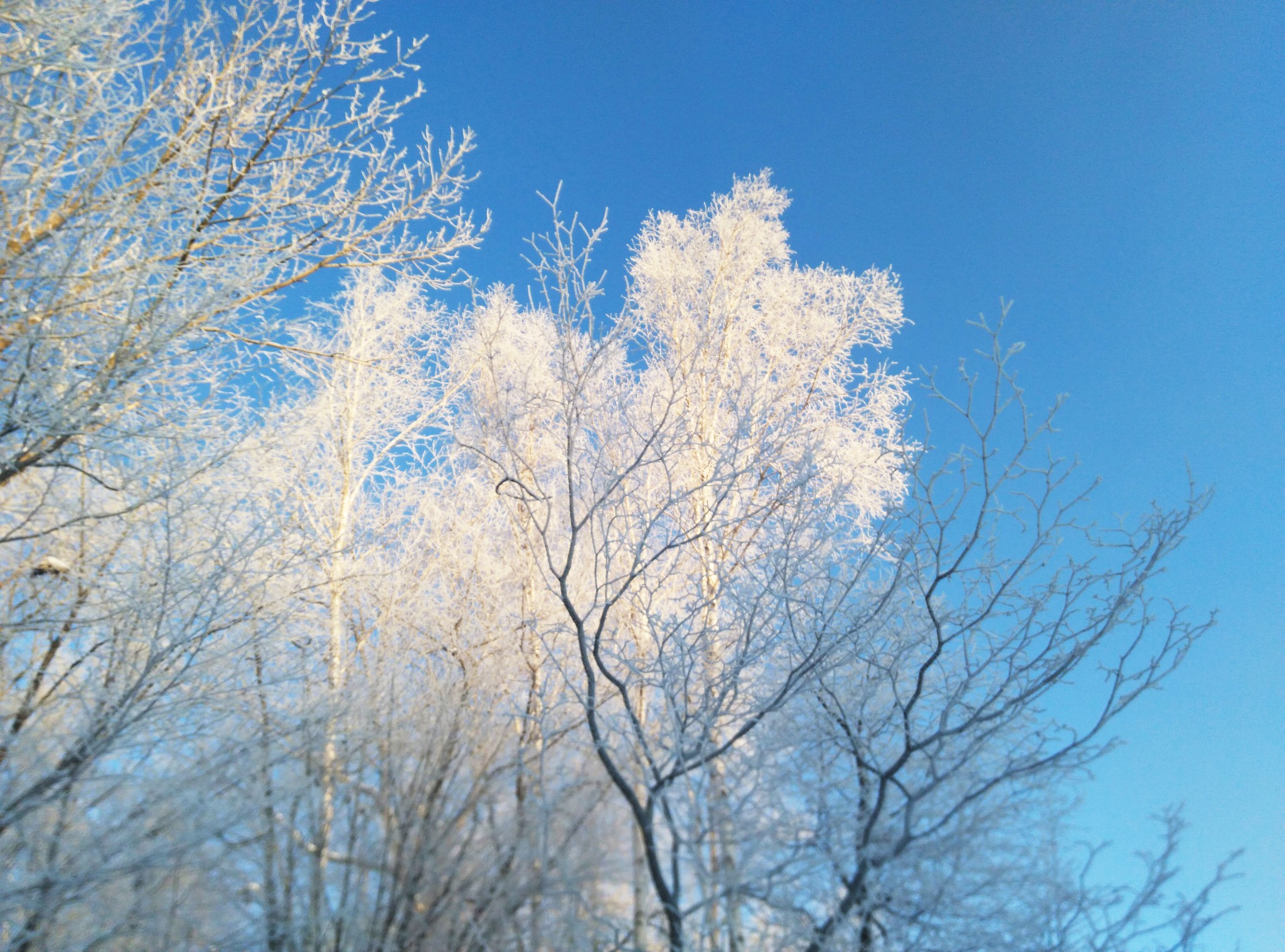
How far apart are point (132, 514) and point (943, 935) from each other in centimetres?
400

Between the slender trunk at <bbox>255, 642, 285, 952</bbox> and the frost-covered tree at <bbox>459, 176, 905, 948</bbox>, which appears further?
the frost-covered tree at <bbox>459, 176, 905, 948</bbox>

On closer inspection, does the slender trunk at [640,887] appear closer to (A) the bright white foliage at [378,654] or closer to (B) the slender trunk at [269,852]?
(A) the bright white foliage at [378,654]

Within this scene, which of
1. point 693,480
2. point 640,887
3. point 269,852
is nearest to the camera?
point 640,887

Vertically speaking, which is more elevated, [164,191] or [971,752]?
[164,191]

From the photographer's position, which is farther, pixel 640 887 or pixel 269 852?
pixel 269 852

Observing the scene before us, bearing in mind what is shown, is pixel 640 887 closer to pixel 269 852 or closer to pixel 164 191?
pixel 269 852

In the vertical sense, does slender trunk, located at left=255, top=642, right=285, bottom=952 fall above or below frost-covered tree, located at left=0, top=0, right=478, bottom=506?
below

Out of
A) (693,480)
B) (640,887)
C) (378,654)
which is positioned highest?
(693,480)

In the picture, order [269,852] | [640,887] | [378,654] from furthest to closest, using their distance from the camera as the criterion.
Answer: [378,654] → [269,852] → [640,887]

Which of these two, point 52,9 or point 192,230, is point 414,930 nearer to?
point 192,230

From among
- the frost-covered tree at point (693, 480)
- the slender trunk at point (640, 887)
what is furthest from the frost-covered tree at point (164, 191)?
the slender trunk at point (640, 887)

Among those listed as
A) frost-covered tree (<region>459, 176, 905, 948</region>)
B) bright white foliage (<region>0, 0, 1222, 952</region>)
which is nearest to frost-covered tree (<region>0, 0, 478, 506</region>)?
bright white foliage (<region>0, 0, 1222, 952</region>)

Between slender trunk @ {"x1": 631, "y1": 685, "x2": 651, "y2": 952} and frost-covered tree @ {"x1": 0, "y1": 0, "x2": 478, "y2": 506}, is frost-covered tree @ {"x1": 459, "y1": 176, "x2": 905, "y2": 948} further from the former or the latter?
frost-covered tree @ {"x1": 0, "y1": 0, "x2": 478, "y2": 506}

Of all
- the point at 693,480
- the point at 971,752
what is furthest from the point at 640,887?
the point at 693,480
